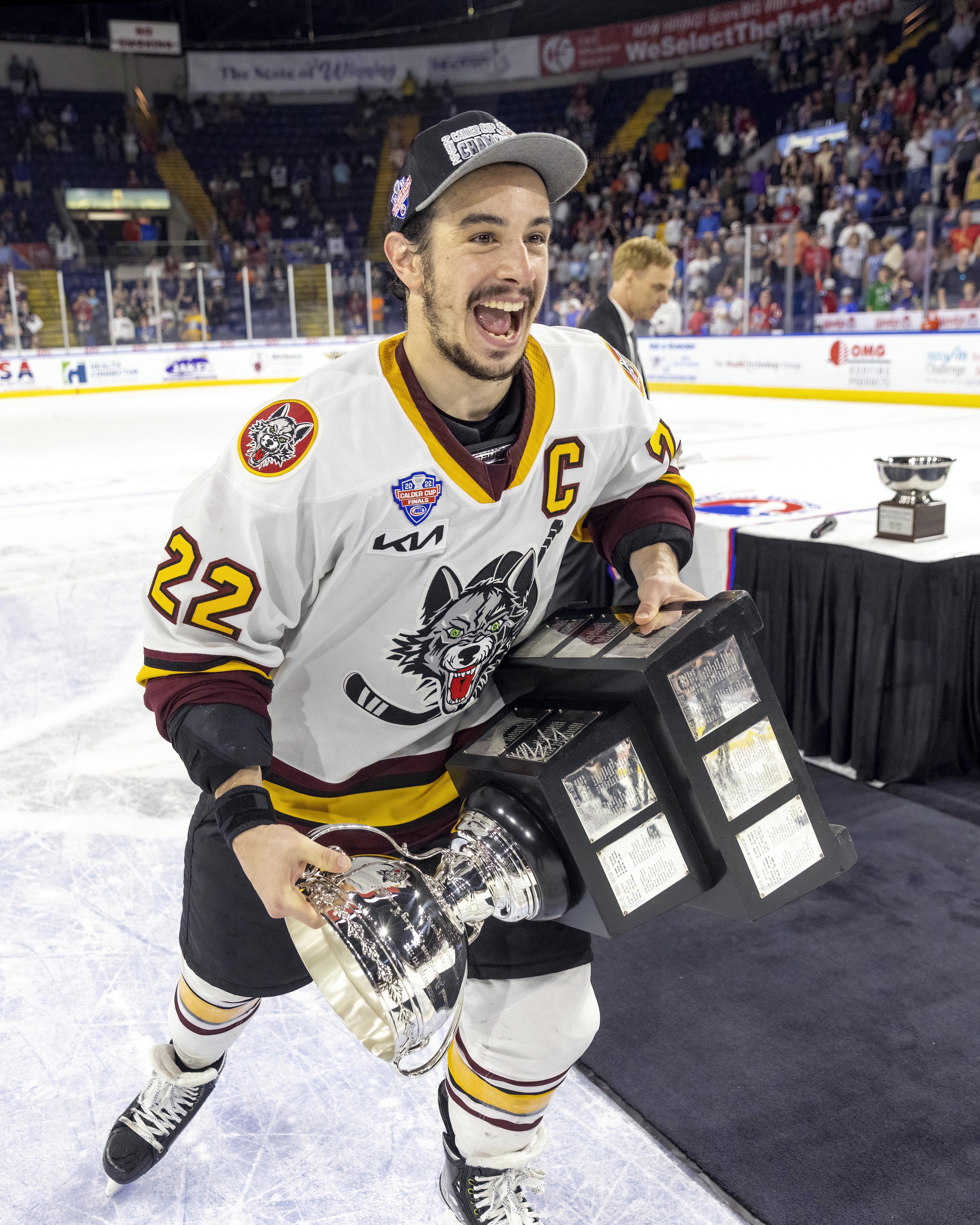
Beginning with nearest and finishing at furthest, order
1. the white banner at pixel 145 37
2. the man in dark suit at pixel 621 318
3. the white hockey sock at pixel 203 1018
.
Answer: the white hockey sock at pixel 203 1018 → the man in dark suit at pixel 621 318 → the white banner at pixel 145 37

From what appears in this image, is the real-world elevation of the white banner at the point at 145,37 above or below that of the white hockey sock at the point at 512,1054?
above

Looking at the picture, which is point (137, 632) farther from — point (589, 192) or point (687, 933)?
point (589, 192)

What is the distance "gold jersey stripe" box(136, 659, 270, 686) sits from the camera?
4.07 ft

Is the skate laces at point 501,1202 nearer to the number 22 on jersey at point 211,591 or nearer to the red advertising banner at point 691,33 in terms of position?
the number 22 on jersey at point 211,591

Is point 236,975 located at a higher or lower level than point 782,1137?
higher

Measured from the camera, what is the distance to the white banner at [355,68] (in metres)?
20.8

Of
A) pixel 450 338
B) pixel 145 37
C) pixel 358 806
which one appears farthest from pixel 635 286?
pixel 145 37

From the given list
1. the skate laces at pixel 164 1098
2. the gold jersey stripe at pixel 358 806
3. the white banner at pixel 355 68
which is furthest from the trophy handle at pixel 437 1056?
the white banner at pixel 355 68

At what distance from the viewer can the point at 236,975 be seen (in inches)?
58.2

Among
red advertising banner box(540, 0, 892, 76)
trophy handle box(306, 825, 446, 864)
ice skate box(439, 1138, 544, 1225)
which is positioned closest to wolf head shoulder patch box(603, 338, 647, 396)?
trophy handle box(306, 825, 446, 864)

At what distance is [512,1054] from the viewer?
1423 mm

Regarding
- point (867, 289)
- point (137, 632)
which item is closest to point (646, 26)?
point (867, 289)

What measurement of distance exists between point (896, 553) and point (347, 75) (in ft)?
71.5

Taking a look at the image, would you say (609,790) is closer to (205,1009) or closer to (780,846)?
(780,846)
